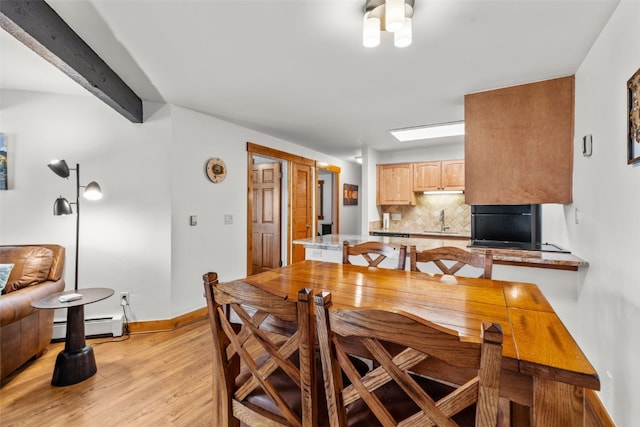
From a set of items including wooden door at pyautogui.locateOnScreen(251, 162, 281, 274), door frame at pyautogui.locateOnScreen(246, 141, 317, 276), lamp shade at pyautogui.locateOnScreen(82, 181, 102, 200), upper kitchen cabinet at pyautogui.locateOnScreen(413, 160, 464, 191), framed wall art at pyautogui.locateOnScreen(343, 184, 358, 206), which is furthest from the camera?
framed wall art at pyautogui.locateOnScreen(343, 184, 358, 206)

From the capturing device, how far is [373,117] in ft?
11.3

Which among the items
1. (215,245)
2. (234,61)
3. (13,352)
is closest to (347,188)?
(215,245)

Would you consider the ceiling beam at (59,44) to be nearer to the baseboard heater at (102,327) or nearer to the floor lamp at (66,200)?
the floor lamp at (66,200)

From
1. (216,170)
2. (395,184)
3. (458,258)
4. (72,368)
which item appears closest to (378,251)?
(458,258)

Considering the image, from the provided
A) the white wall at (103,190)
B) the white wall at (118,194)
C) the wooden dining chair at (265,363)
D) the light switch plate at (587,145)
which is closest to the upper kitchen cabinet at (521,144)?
the light switch plate at (587,145)

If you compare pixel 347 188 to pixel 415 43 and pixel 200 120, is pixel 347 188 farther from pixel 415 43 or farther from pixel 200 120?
pixel 415 43

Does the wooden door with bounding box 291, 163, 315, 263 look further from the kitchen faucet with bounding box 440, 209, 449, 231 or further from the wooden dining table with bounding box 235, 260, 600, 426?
the wooden dining table with bounding box 235, 260, 600, 426

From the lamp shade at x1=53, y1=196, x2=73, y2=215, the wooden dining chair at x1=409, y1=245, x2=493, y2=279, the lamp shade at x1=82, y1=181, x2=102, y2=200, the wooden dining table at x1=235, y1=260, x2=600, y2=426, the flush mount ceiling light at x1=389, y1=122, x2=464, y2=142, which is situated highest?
the flush mount ceiling light at x1=389, y1=122, x2=464, y2=142

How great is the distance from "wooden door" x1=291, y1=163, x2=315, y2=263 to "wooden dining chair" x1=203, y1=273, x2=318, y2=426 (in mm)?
3708

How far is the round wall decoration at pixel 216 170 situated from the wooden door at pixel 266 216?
1374mm

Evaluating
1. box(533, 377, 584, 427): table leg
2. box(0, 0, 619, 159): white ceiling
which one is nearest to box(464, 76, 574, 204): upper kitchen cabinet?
box(0, 0, 619, 159): white ceiling

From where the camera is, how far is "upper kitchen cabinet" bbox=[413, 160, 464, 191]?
4.70 m

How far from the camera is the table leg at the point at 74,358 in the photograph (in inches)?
82.0

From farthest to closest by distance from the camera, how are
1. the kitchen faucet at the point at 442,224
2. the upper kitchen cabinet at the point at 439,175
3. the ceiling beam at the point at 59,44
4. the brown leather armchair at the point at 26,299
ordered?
1. the kitchen faucet at the point at 442,224
2. the upper kitchen cabinet at the point at 439,175
3. the brown leather armchair at the point at 26,299
4. the ceiling beam at the point at 59,44
